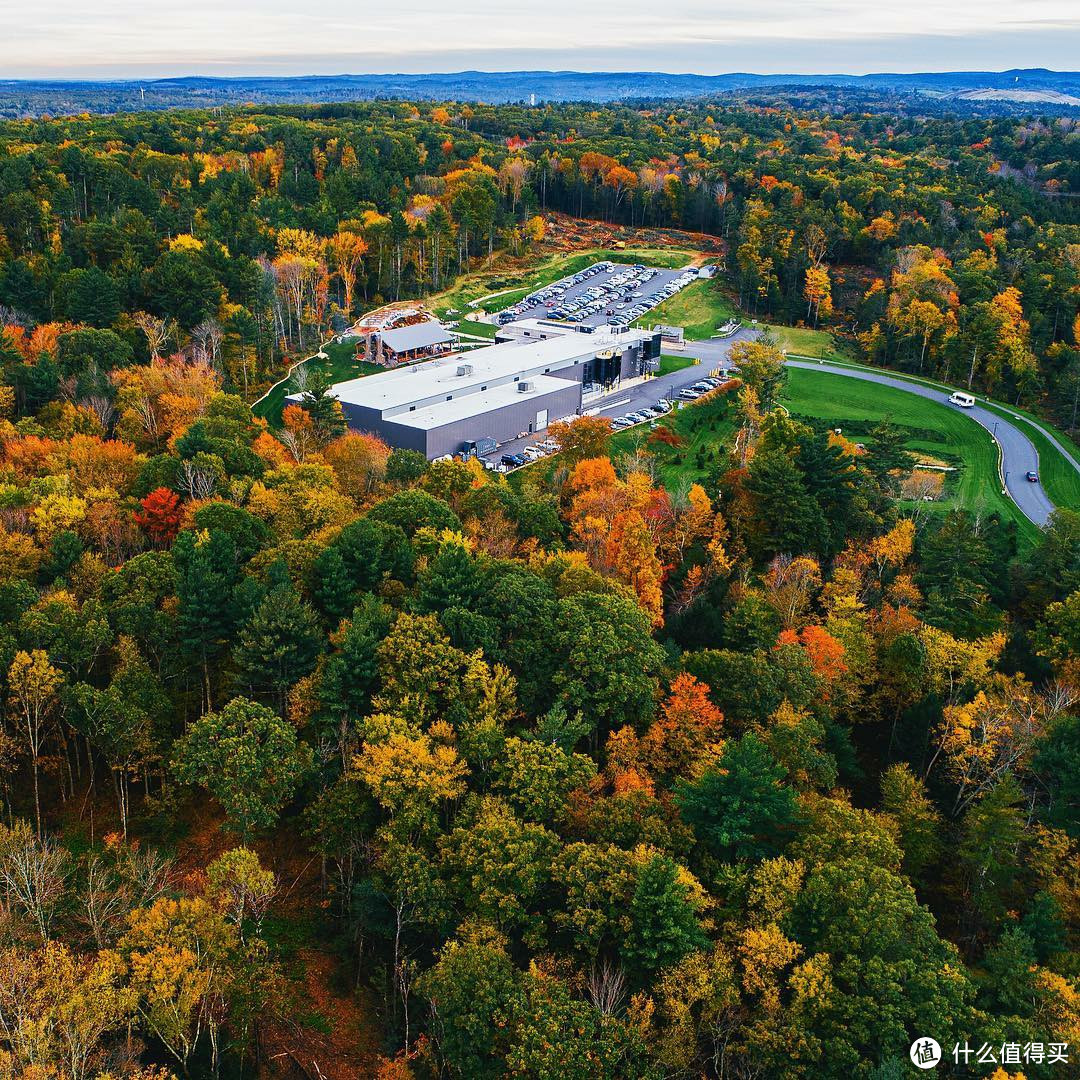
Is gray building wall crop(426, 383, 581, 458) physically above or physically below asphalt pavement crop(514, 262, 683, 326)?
below

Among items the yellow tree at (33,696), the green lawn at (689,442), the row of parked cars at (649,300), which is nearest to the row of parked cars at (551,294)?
the row of parked cars at (649,300)

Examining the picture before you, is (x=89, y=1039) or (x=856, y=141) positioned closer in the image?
(x=89, y=1039)

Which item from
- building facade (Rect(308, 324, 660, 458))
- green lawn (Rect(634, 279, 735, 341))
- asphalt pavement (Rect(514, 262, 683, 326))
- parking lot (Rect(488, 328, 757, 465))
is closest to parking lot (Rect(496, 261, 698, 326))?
asphalt pavement (Rect(514, 262, 683, 326))

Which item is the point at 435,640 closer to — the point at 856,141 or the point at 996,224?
the point at 996,224

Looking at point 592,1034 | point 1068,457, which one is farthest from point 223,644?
point 1068,457

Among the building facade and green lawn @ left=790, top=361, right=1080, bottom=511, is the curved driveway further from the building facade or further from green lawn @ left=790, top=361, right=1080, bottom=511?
the building facade

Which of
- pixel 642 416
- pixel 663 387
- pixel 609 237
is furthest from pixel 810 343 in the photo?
pixel 609 237
